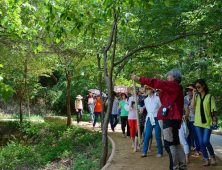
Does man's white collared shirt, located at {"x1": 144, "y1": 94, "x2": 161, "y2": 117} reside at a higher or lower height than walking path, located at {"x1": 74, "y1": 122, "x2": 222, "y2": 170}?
higher

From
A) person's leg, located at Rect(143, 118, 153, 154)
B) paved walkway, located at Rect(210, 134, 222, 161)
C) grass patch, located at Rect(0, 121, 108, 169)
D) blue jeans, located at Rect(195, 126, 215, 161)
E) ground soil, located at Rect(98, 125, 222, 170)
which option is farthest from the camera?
grass patch, located at Rect(0, 121, 108, 169)

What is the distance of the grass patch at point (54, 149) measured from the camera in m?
10.3

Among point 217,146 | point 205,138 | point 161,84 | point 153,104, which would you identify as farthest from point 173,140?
point 217,146

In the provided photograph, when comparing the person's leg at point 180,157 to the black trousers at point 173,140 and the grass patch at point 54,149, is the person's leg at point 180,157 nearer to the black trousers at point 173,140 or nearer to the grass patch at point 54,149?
the black trousers at point 173,140

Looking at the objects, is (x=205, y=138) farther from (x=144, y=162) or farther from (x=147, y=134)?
(x=144, y=162)

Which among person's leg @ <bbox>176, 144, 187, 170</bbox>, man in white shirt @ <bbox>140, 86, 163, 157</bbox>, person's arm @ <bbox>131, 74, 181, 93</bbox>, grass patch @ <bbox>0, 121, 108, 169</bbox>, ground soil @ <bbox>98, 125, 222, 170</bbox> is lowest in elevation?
grass patch @ <bbox>0, 121, 108, 169</bbox>

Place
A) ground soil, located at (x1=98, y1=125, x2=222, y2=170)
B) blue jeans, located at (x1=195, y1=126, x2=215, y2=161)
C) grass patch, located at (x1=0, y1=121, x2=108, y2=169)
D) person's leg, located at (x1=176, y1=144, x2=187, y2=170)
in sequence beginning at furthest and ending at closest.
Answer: grass patch, located at (x1=0, y1=121, x2=108, y2=169), ground soil, located at (x1=98, y1=125, x2=222, y2=170), blue jeans, located at (x1=195, y1=126, x2=215, y2=161), person's leg, located at (x1=176, y1=144, x2=187, y2=170)

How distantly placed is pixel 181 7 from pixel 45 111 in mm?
24763

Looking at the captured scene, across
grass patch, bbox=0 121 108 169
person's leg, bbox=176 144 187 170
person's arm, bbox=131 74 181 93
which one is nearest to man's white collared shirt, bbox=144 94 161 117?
person's leg, bbox=176 144 187 170

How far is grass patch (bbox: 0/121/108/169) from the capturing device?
33.7 ft

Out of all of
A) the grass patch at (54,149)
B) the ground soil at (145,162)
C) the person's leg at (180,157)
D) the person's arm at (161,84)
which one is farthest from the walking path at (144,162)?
the person's arm at (161,84)

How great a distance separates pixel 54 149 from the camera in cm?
1258

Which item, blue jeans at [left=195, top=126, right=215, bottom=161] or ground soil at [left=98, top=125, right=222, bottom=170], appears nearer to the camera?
blue jeans at [left=195, top=126, right=215, bottom=161]

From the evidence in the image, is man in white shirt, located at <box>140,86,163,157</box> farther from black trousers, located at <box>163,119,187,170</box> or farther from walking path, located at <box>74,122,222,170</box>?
black trousers, located at <box>163,119,187,170</box>
